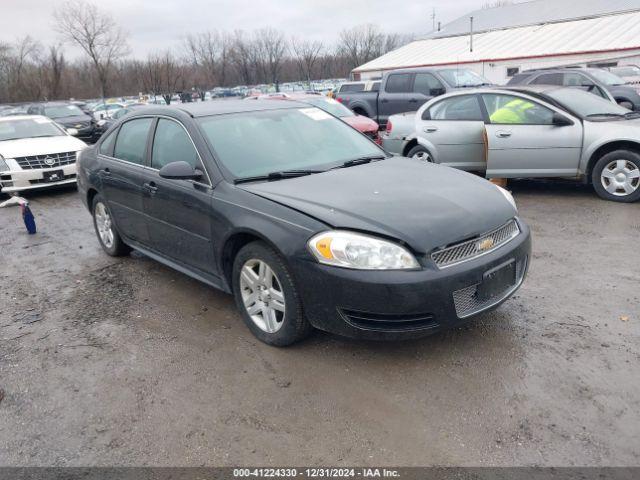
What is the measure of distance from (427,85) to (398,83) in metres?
0.95

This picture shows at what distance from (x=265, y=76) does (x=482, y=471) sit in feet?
224

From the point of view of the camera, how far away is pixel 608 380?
3066mm

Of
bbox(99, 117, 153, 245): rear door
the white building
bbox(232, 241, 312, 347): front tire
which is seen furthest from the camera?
the white building

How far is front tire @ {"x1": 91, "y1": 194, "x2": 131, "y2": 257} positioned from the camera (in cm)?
563

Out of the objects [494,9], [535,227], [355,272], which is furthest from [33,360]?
[494,9]

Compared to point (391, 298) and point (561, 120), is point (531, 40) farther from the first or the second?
point (391, 298)

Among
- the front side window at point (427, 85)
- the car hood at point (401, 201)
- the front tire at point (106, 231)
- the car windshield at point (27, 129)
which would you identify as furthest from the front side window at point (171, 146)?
the front side window at point (427, 85)

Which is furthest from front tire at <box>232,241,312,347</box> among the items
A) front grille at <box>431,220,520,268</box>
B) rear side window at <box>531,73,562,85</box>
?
rear side window at <box>531,73,562,85</box>

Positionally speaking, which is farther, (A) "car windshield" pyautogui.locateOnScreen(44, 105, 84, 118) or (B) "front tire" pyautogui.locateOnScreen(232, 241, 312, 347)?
(A) "car windshield" pyautogui.locateOnScreen(44, 105, 84, 118)

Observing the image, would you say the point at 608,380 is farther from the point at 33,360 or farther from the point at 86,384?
the point at 33,360

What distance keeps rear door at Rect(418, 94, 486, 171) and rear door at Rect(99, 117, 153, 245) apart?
15.8 ft

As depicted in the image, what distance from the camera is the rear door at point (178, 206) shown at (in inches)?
157

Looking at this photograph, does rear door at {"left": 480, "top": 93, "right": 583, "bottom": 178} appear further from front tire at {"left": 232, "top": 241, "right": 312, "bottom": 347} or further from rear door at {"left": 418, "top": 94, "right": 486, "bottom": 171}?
front tire at {"left": 232, "top": 241, "right": 312, "bottom": 347}

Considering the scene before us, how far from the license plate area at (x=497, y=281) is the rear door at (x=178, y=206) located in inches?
77.1
